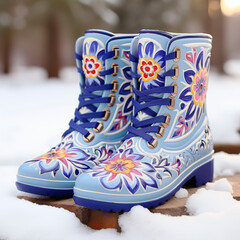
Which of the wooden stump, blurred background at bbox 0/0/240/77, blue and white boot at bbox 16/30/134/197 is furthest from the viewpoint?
blurred background at bbox 0/0/240/77

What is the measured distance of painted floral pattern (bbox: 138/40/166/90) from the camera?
128 cm

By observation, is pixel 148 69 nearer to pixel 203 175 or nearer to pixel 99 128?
pixel 99 128

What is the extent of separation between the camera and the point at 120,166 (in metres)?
1.18

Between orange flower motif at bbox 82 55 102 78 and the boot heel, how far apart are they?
19.6 inches

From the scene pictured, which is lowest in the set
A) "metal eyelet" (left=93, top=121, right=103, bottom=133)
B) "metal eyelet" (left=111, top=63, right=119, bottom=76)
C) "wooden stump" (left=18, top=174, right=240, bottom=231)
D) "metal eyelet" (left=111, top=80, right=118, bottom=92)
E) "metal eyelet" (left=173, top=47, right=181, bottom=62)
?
"wooden stump" (left=18, top=174, right=240, bottom=231)

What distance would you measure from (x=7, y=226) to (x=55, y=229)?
0.45 feet

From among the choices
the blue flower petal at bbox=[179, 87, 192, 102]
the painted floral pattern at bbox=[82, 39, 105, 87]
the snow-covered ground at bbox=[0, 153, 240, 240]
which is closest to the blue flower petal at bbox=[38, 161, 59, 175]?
the snow-covered ground at bbox=[0, 153, 240, 240]

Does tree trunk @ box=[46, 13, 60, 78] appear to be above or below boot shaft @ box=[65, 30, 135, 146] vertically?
below

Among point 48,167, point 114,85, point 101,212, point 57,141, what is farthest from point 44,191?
point 57,141

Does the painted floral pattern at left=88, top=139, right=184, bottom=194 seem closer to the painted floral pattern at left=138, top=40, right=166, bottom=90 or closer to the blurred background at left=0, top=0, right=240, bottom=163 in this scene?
the painted floral pattern at left=138, top=40, right=166, bottom=90

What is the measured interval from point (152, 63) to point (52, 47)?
7845 mm

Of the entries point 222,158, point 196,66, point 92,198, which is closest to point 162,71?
point 196,66

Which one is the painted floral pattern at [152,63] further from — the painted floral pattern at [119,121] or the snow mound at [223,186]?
the snow mound at [223,186]

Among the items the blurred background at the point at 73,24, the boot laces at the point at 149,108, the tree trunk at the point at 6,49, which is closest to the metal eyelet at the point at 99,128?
the boot laces at the point at 149,108
